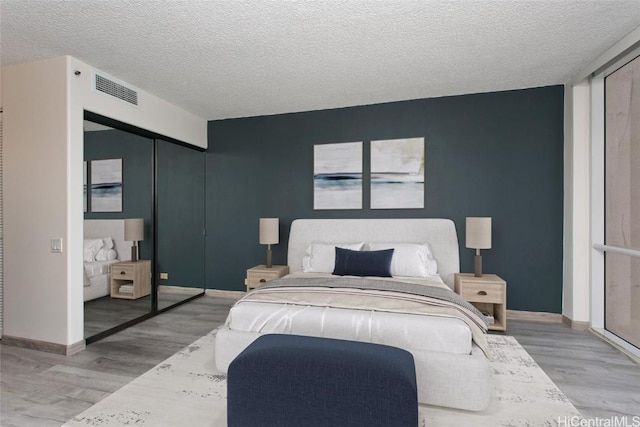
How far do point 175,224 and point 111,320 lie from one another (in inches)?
55.6

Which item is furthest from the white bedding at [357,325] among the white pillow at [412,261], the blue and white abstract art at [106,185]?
the blue and white abstract art at [106,185]

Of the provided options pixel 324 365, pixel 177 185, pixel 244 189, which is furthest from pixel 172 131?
pixel 324 365

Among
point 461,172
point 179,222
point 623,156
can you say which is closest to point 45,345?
point 179,222

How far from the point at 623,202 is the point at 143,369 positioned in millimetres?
4672

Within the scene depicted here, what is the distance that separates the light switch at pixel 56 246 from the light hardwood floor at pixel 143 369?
947mm

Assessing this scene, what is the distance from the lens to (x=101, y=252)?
3406 millimetres

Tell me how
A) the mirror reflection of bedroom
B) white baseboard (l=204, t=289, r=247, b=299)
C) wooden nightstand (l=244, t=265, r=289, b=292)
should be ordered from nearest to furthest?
1. the mirror reflection of bedroom
2. wooden nightstand (l=244, t=265, r=289, b=292)
3. white baseboard (l=204, t=289, r=247, b=299)

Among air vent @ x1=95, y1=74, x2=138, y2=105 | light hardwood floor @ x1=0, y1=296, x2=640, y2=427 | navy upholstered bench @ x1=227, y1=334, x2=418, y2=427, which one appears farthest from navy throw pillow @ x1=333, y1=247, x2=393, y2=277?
air vent @ x1=95, y1=74, x2=138, y2=105

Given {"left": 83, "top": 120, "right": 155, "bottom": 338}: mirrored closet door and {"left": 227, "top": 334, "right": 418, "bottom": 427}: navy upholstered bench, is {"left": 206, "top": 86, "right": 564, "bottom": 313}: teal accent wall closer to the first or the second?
{"left": 83, "top": 120, "right": 155, "bottom": 338}: mirrored closet door

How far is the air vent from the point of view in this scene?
10.4 ft

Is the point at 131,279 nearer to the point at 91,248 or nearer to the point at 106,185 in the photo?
the point at 91,248

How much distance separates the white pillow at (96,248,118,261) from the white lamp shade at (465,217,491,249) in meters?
4.05

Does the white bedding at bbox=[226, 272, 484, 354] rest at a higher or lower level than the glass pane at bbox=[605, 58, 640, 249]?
lower

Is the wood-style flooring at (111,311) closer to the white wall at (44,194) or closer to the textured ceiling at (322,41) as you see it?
the white wall at (44,194)
